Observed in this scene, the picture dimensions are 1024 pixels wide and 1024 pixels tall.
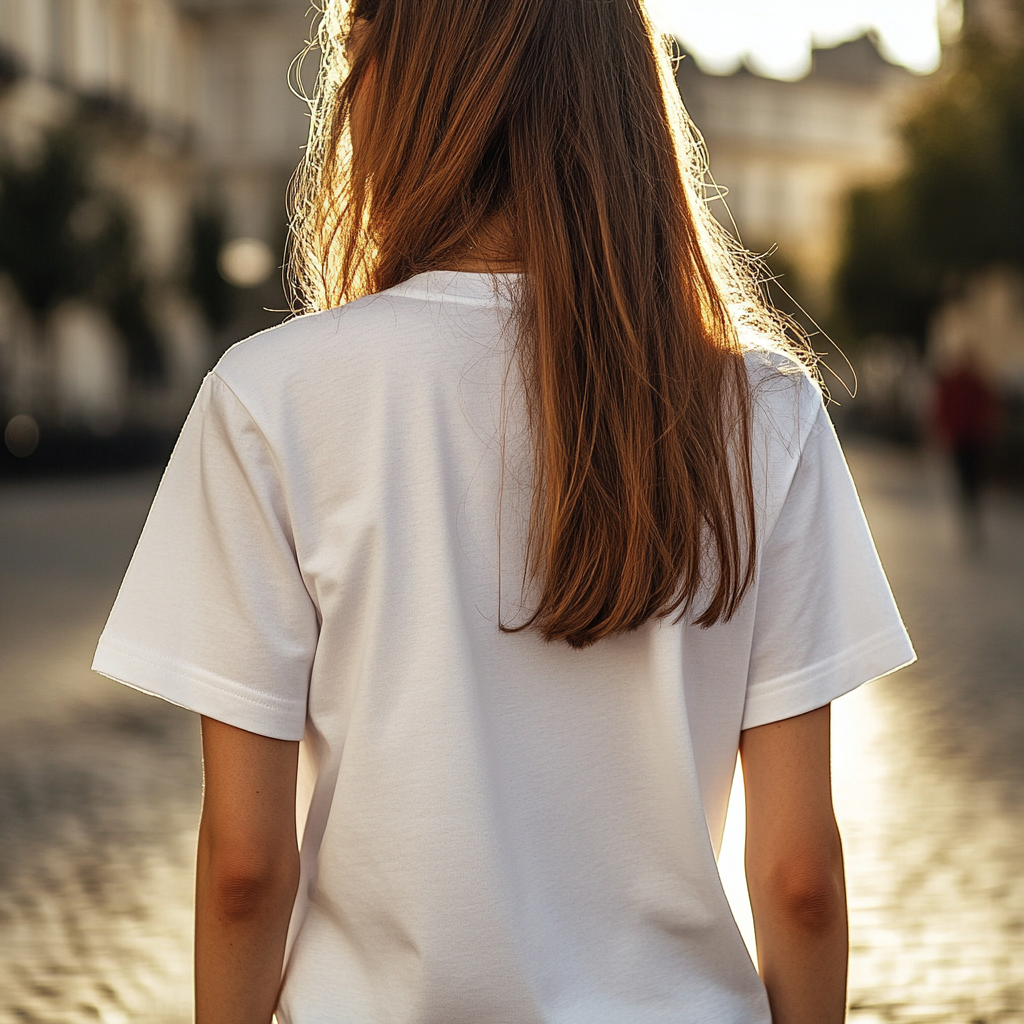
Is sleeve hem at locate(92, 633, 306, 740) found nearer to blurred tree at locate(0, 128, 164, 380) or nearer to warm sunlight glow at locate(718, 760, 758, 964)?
warm sunlight glow at locate(718, 760, 758, 964)

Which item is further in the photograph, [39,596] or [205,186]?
[205,186]

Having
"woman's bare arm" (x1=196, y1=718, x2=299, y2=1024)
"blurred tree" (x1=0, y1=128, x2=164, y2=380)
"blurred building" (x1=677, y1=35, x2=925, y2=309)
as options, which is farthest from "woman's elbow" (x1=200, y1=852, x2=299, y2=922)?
"blurred building" (x1=677, y1=35, x2=925, y2=309)

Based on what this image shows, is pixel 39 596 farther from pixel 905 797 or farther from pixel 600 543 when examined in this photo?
pixel 600 543

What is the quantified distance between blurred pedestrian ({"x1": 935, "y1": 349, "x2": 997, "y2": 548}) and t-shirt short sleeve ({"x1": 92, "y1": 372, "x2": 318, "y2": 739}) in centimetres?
1427

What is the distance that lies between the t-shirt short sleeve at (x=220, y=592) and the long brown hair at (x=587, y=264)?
0.64 ft

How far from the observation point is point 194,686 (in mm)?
1174

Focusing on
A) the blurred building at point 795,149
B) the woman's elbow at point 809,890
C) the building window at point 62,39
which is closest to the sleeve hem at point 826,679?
the woman's elbow at point 809,890

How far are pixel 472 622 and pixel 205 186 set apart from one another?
151 feet

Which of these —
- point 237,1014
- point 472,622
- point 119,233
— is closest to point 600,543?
point 472,622

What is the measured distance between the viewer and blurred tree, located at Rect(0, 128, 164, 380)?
23.4m

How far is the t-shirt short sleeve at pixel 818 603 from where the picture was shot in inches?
49.7

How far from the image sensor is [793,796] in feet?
4.17

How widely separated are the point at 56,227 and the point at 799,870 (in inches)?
940

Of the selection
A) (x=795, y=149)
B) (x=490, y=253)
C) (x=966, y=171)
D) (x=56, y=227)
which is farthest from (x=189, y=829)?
(x=795, y=149)
